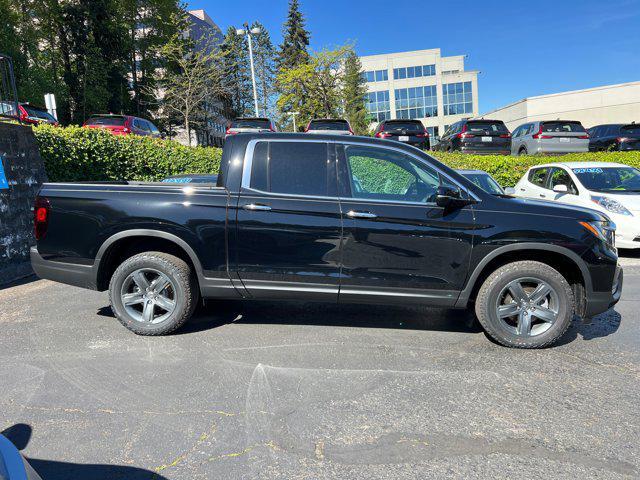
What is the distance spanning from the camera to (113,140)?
390 inches

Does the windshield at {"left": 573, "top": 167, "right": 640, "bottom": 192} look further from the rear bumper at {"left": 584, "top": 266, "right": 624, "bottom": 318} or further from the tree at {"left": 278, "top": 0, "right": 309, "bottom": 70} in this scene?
the tree at {"left": 278, "top": 0, "right": 309, "bottom": 70}

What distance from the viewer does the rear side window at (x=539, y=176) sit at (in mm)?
9609

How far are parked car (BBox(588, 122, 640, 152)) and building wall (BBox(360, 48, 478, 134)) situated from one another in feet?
160

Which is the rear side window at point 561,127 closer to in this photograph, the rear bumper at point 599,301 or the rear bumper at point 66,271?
the rear bumper at point 599,301

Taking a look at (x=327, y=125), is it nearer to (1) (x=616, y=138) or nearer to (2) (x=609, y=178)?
(2) (x=609, y=178)

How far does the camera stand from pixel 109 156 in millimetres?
9805

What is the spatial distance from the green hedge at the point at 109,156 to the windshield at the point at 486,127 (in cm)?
926

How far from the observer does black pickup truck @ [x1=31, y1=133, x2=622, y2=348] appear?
384cm

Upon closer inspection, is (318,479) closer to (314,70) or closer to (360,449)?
(360,449)

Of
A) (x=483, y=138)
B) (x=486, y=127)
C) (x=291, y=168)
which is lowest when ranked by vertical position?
(x=291, y=168)

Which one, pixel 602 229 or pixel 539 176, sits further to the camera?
pixel 539 176

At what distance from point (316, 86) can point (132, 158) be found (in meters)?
22.6

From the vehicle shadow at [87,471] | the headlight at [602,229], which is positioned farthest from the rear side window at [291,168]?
the vehicle shadow at [87,471]

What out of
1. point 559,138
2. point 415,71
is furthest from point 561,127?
point 415,71
